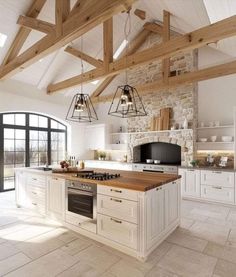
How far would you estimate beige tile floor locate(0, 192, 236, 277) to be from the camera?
229 cm

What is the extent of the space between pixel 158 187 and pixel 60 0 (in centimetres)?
341

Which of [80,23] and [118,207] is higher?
[80,23]

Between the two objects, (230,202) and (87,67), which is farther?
(87,67)

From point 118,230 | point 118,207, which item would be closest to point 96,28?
point 118,207

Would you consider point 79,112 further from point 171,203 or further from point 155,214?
point 155,214

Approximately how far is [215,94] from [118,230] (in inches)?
188

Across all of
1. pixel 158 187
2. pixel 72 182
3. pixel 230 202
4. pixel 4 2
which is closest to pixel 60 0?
pixel 4 2

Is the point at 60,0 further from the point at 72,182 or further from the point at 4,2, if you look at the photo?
the point at 72,182

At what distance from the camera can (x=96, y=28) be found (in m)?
5.30

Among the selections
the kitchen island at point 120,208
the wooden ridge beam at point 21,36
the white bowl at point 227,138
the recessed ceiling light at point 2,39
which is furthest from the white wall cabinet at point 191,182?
the recessed ceiling light at point 2,39

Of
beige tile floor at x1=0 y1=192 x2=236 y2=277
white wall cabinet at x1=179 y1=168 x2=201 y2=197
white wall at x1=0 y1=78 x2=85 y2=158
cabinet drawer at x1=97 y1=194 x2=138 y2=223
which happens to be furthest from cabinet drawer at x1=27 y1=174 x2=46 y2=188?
white wall cabinet at x1=179 y1=168 x2=201 y2=197

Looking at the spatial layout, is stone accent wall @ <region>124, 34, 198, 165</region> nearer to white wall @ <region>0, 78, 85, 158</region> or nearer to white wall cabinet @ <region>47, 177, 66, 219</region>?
white wall @ <region>0, 78, 85, 158</region>

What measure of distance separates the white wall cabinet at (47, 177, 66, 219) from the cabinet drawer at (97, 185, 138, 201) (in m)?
0.96

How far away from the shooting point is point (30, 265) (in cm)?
241
